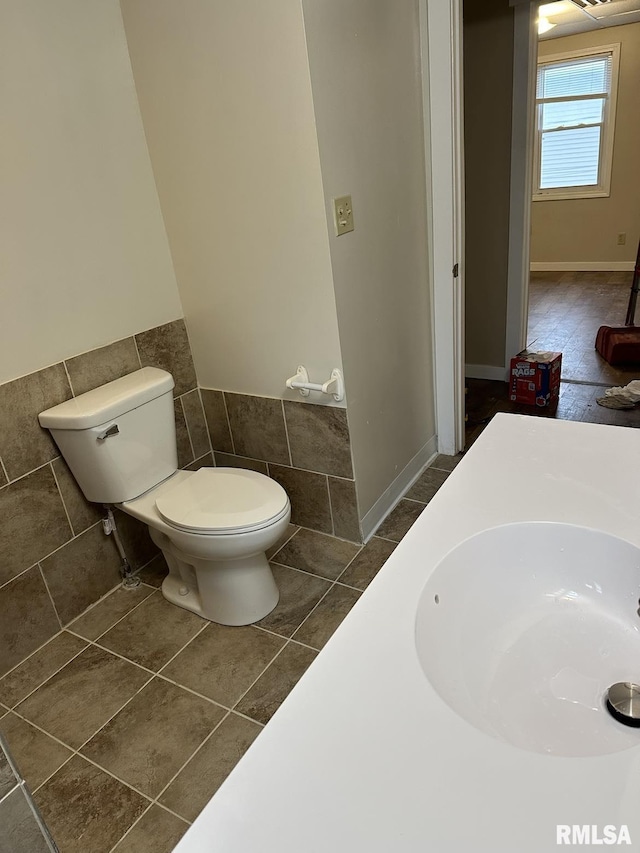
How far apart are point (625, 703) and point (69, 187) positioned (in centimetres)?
195

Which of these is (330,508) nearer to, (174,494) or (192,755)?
(174,494)

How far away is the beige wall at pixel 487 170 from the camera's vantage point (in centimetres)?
304

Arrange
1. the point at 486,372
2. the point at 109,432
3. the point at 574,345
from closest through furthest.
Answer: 1. the point at 109,432
2. the point at 486,372
3. the point at 574,345

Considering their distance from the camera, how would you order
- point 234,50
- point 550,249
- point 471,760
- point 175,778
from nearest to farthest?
point 471,760
point 175,778
point 234,50
point 550,249

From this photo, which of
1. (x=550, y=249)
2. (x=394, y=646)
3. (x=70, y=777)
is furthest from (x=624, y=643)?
(x=550, y=249)

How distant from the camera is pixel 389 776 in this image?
0.60 metres

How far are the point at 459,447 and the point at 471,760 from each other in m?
2.27

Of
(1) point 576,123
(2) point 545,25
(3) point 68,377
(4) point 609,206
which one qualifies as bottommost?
(4) point 609,206

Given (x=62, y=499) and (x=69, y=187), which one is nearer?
(x=69, y=187)

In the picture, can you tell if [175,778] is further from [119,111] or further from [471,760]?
[119,111]

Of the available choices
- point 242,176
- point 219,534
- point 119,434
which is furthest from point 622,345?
point 119,434

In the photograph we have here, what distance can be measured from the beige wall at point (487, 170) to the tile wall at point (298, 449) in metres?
1.93

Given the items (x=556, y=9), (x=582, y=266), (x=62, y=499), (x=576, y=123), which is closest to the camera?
(x=62, y=499)

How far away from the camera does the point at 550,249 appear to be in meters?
6.14
